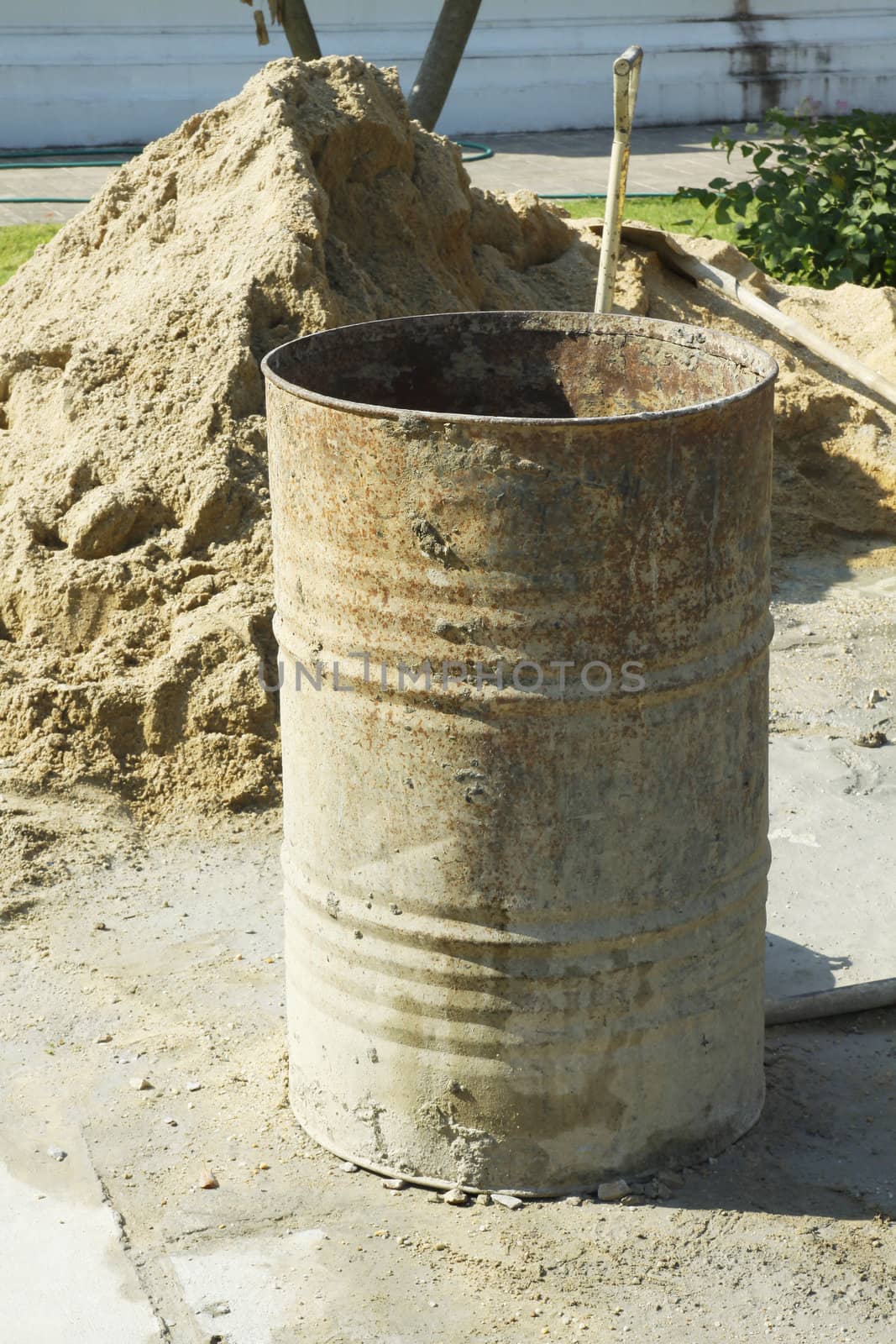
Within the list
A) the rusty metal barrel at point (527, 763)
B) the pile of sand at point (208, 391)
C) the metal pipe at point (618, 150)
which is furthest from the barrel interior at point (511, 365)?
the pile of sand at point (208, 391)

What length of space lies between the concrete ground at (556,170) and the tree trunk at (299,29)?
1634 mm

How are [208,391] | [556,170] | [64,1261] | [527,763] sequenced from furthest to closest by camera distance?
[556,170] → [208,391] → [64,1261] → [527,763]

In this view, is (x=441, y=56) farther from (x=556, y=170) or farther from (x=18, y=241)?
(x=556, y=170)

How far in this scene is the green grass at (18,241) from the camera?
9.96 meters

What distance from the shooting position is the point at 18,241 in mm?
10555

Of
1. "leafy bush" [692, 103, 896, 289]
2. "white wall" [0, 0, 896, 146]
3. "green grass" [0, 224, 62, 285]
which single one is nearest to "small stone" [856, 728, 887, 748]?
"leafy bush" [692, 103, 896, 289]

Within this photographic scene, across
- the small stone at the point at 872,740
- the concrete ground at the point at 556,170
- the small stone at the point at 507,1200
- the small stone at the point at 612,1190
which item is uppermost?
the concrete ground at the point at 556,170

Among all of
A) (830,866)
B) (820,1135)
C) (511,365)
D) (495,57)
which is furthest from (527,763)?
(495,57)

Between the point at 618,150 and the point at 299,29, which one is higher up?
the point at 299,29

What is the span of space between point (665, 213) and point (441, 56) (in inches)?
92.3

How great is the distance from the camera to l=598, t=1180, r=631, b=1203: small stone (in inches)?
123

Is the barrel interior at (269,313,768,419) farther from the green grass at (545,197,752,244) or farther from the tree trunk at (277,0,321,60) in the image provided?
the green grass at (545,197,752,244)

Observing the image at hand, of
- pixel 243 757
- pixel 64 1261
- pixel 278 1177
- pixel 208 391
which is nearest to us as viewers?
pixel 64 1261

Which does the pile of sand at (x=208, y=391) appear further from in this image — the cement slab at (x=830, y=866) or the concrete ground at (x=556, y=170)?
the concrete ground at (x=556, y=170)
